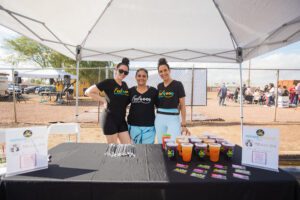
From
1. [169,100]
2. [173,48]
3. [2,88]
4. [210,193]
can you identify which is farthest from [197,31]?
[2,88]

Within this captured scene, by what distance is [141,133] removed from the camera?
258 cm

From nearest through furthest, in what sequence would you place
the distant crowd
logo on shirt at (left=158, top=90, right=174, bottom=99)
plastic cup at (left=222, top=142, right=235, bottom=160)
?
plastic cup at (left=222, top=142, right=235, bottom=160) → logo on shirt at (left=158, top=90, right=174, bottom=99) → the distant crowd

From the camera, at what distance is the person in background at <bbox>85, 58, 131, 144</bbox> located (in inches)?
102

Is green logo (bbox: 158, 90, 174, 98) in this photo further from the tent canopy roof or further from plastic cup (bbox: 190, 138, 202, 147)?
the tent canopy roof

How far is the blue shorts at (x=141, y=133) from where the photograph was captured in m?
2.58

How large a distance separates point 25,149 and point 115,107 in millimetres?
1293

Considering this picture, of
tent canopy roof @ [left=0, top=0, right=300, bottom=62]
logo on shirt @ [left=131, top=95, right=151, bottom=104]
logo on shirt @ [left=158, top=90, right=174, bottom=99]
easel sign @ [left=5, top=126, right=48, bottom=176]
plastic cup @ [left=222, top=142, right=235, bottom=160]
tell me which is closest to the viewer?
easel sign @ [left=5, top=126, right=48, bottom=176]

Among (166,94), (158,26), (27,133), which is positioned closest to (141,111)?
(166,94)

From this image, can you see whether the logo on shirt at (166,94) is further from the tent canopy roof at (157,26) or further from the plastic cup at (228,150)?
the tent canopy roof at (157,26)

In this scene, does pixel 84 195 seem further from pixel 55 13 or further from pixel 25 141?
pixel 55 13

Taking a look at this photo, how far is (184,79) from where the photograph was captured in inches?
278

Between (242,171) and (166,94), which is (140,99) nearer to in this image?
(166,94)

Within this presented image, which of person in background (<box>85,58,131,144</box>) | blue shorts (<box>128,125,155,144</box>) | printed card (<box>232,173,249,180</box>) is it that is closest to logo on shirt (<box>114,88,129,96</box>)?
person in background (<box>85,58,131,144</box>)

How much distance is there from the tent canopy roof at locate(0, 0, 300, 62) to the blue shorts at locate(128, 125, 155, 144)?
1.94 metres
